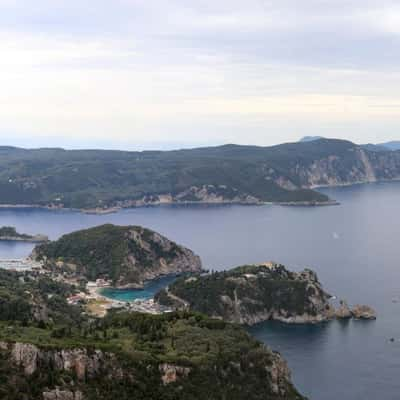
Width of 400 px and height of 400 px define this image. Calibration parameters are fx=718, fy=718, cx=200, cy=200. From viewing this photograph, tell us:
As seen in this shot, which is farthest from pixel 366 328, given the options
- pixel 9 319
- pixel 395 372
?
pixel 9 319

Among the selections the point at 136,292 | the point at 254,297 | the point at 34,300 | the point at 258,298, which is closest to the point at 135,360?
the point at 34,300

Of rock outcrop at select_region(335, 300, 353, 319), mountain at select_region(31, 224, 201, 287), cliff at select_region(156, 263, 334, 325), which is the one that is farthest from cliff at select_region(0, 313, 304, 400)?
mountain at select_region(31, 224, 201, 287)

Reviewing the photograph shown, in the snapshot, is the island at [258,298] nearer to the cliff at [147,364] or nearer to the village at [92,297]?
the village at [92,297]

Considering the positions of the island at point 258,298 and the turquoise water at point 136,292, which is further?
the turquoise water at point 136,292

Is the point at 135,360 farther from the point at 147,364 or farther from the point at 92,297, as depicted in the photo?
the point at 92,297

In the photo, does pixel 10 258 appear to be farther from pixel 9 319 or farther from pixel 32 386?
pixel 32 386

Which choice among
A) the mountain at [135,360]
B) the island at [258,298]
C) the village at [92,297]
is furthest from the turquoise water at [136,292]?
the mountain at [135,360]
